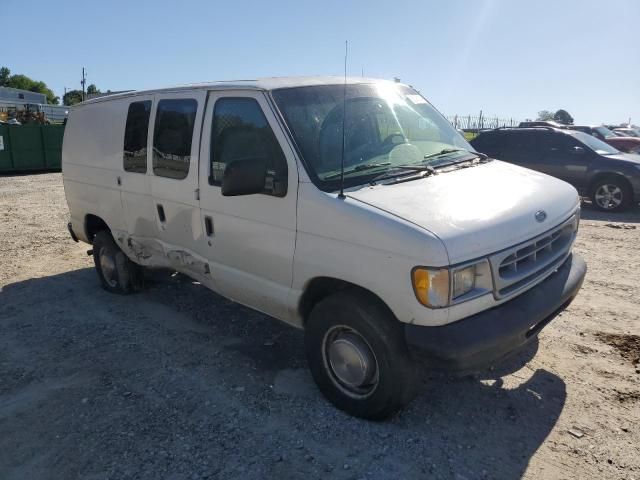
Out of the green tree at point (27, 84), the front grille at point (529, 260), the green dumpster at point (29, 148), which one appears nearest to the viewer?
the front grille at point (529, 260)

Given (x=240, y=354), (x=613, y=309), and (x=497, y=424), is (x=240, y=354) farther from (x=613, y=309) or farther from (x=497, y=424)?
(x=613, y=309)

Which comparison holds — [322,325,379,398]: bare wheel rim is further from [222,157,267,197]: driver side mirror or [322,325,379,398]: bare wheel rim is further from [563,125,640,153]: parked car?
[563,125,640,153]: parked car

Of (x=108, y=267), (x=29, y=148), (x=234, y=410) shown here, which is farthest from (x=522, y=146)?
(x=29, y=148)

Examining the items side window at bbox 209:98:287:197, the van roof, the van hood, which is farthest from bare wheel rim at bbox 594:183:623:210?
side window at bbox 209:98:287:197

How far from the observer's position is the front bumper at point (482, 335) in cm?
282

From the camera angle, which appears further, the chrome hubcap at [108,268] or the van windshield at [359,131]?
the chrome hubcap at [108,268]

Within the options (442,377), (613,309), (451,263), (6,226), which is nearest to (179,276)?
(442,377)

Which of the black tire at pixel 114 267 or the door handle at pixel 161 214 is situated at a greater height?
the door handle at pixel 161 214

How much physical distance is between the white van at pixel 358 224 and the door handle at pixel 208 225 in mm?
13

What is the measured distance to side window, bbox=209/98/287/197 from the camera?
11.5ft

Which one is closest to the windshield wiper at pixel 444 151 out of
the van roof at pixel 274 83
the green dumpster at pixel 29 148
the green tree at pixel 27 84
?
the van roof at pixel 274 83

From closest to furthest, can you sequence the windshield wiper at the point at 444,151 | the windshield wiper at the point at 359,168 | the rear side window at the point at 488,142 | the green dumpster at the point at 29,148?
the windshield wiper at the point at 359,168 < the windshield wiper at the point at 444,151 < the rear side window at the point at 488,142 < the green dumpster at the point at 29,148

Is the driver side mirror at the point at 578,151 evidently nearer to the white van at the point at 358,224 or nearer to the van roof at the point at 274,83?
the white van at the point at 358,224

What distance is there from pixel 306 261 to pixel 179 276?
2357mm
